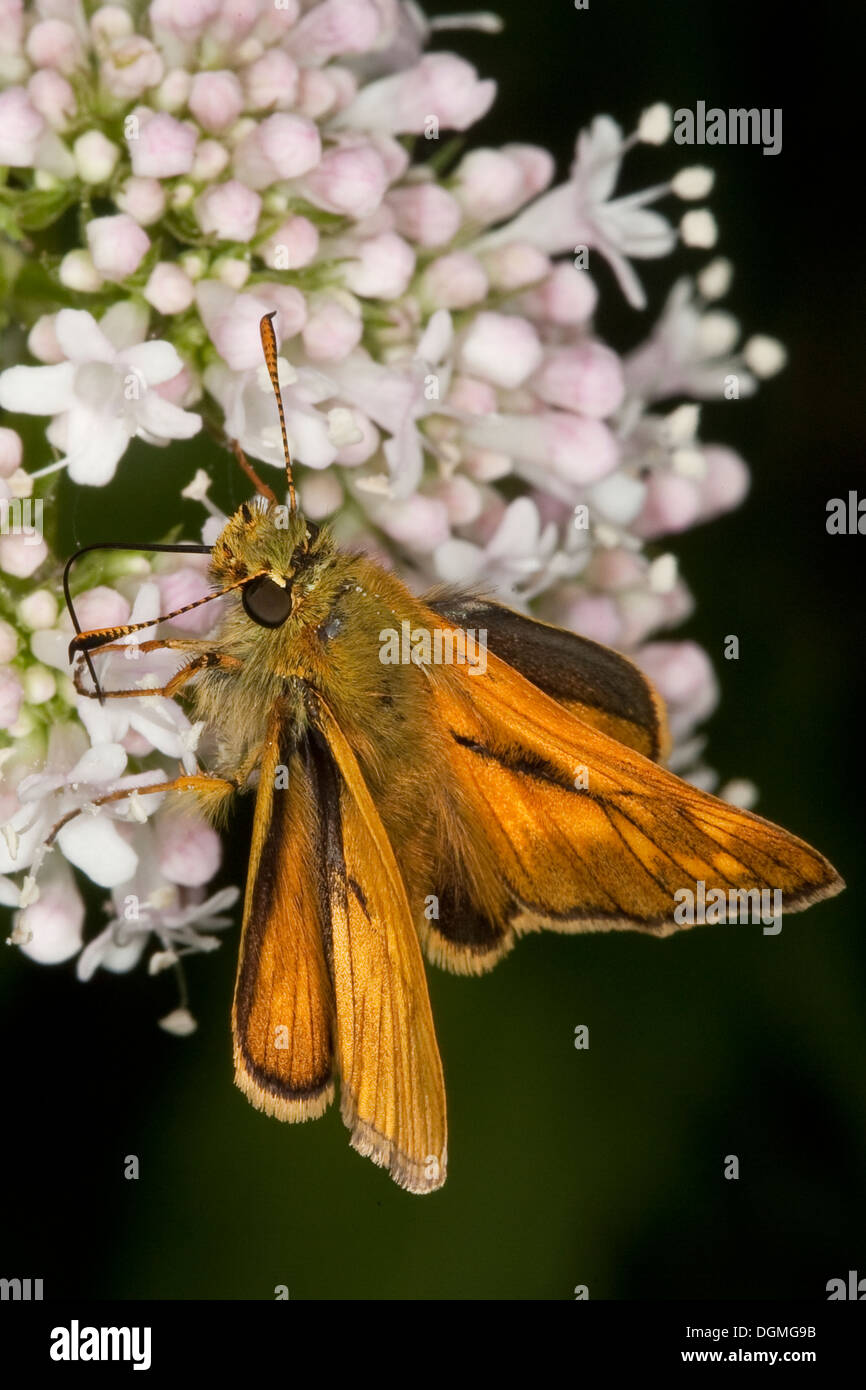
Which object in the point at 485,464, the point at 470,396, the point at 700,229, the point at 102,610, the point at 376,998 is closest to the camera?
the point at 376,998

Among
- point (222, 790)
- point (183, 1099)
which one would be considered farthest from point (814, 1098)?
point (222, 790)

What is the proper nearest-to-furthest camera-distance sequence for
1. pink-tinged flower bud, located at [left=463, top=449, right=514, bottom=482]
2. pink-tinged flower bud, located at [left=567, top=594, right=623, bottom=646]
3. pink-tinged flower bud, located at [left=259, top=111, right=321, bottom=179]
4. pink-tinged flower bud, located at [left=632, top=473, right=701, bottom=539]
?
1. pink-tinged flower bud, located at [left=259, top=111, right=321, bottom=179]
2. pink-tinged flower bud, located at [left=463, top=449, right=514, bottom=482]
3. pink-tinged flower bud, located at [left=567, top=594, right=623, bottom=646]
4. pink-tinged flower bud, located at [left=632, top=473, right=701, bottom=539]

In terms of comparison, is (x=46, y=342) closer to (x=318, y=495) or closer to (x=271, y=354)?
(x=271, y=354)

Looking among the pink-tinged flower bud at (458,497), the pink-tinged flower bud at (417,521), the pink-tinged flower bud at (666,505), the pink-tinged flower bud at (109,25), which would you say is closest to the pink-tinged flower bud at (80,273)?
the pink-tinged flower bud at (109,25)

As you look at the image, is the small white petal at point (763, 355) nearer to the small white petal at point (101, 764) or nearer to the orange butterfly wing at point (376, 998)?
the orange butterfly wing at point (376, 998)

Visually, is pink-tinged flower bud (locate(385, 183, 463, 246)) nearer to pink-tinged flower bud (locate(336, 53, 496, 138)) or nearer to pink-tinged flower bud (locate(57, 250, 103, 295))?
pink-tinged flower bud (locate(336, 53, 496, 138))

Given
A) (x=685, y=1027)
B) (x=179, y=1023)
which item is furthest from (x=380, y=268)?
(x=685, y=1027)

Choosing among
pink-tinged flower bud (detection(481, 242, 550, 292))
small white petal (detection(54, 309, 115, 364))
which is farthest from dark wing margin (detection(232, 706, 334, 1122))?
pink-tinged flower bud (detection(481, 242, 550, 292))
